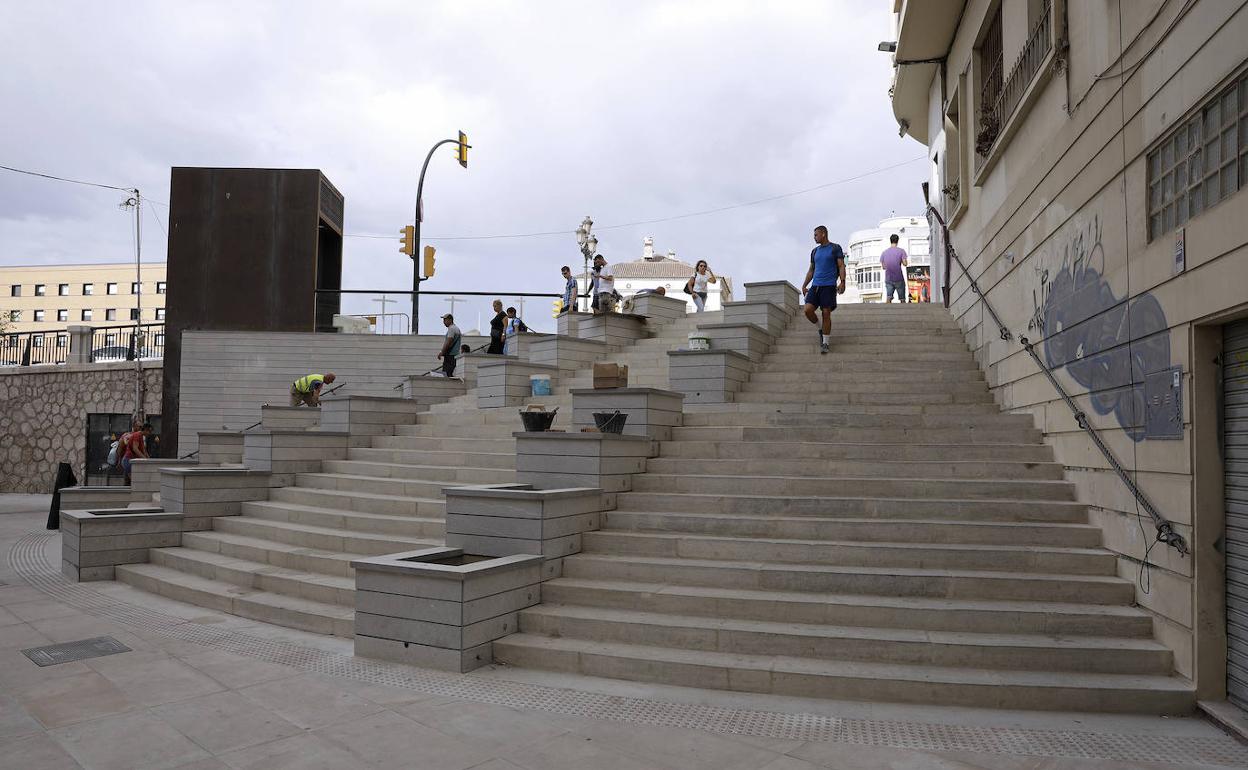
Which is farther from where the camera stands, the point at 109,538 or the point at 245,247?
the point at 245,247

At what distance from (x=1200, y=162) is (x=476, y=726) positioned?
5.48 meters

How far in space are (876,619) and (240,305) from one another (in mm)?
16921

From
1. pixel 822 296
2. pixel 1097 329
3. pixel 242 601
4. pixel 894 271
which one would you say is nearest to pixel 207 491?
pixel 242 601

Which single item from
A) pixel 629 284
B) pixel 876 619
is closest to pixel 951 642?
pixel 876 619

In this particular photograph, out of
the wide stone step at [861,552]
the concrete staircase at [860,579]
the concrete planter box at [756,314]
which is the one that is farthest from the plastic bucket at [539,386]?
the wide stone step at [861,552]

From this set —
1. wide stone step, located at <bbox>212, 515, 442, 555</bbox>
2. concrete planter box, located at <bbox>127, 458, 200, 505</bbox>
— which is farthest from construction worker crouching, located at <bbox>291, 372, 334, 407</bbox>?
wide stone step, located at <bbox>212, 515, 442, 555</bbox>

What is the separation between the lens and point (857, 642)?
5441 millimetres

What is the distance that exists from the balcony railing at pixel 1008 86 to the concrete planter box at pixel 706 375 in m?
4.13

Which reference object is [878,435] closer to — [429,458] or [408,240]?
[429,458]

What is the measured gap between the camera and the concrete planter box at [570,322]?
15.1 m

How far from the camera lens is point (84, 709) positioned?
5.01 m

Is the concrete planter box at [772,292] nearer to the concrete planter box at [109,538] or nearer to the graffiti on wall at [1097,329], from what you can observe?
the graffiti on wall at [1097,329]

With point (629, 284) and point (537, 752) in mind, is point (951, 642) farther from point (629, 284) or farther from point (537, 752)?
point (629, 284)

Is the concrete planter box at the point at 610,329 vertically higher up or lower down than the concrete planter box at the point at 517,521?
higher up
